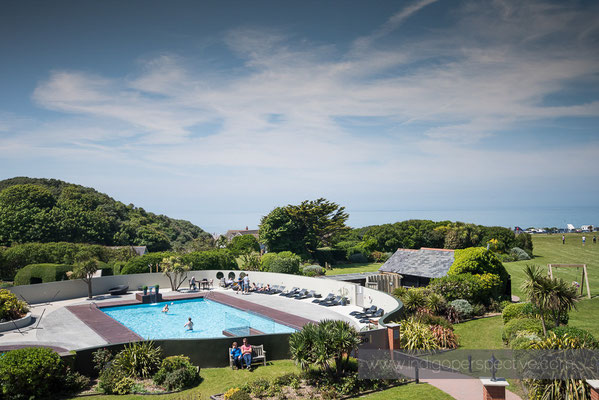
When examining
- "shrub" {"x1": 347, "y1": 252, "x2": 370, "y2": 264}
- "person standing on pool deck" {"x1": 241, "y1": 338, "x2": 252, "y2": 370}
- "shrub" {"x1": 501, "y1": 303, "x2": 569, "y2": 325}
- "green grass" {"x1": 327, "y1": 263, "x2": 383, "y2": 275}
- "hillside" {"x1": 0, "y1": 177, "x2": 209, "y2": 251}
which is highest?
"hillside" {"x1": 0, "y1": 177, "x2": 209, "y2": 251}

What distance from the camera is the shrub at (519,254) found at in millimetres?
41969

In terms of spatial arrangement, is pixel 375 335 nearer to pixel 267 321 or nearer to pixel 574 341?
pixel 574 341

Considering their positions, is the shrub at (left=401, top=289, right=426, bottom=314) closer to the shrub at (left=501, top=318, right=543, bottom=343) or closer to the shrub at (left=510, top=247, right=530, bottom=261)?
the shrub at (left=501, top=318, right=543, bottom=343)

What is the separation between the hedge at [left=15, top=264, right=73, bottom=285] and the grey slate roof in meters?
23.3

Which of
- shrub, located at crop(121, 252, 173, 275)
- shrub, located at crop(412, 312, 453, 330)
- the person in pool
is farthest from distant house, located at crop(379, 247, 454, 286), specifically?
shrub, located at crop(121, 252, 173, 275)

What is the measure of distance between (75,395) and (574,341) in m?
14.3

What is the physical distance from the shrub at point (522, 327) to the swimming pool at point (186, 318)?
9.43 meters

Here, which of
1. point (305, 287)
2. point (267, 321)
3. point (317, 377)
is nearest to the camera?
point (317, 377)

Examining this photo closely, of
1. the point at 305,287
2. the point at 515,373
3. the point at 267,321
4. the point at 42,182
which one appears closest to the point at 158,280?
the point at 305,287

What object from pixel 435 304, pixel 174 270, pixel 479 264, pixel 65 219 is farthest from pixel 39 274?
pixel 65 219

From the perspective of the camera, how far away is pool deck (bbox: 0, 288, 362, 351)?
19.0 m

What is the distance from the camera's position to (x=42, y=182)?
80938 millimetres

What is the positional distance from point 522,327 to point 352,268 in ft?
103

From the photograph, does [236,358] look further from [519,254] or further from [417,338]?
[519,254]
